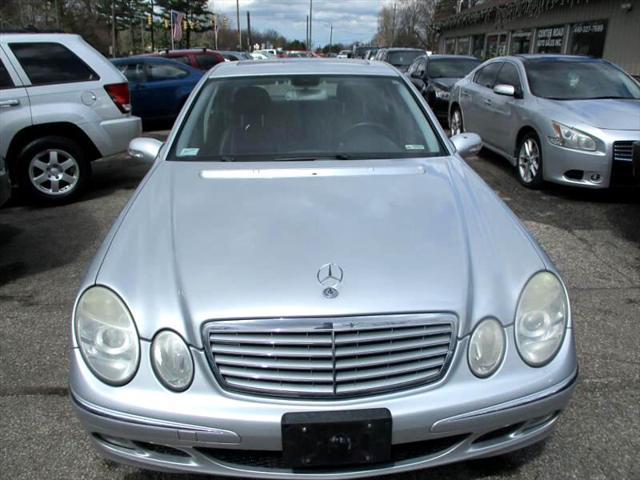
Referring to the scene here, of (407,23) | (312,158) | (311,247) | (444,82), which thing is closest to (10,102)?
(312,158)

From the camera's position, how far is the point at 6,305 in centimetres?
387

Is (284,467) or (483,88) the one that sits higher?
(483,88)

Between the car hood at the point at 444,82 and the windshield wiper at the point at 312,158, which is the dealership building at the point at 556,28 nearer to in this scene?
the car hood at the point at 444,82

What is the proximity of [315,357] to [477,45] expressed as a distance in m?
28.8

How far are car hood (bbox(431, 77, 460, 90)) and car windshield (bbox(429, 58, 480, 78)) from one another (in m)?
0.30

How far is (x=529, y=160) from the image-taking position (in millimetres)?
6660

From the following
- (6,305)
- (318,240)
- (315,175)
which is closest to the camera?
(318,240)

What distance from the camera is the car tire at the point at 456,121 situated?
9211mm

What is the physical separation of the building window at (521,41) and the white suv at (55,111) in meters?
18.7

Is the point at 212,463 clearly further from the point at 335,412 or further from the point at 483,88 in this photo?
the point at 483,88

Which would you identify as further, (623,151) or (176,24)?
(176,24)

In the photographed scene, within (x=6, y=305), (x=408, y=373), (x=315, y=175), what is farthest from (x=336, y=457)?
(x=6, y=305)

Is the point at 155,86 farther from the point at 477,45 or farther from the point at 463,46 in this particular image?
the point at 463,46

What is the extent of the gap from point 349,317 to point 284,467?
54 centimetres
